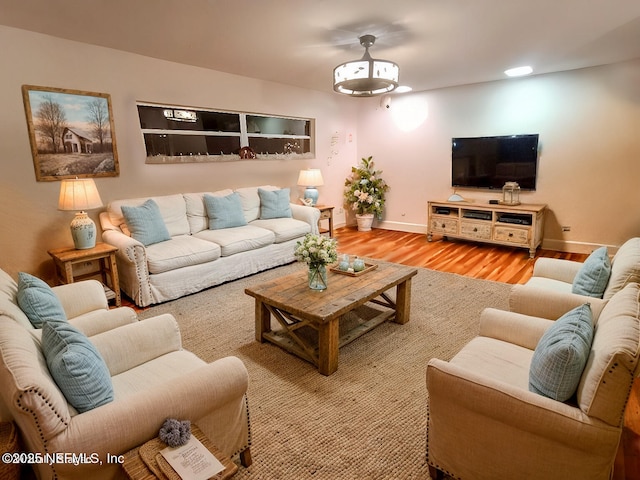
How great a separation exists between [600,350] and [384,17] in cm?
275

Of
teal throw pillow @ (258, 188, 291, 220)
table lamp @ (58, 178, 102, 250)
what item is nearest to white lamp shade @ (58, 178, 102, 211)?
table lamp @ (58, 178, 102, 250)

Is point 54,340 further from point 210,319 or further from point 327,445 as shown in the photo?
point 210,319

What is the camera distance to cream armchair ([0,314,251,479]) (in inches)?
43.9

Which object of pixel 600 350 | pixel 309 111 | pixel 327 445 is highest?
pixel 309 111

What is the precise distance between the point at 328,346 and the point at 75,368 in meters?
1.44

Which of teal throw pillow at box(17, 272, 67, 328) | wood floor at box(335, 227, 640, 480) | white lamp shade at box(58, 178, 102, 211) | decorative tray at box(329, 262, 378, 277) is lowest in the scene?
Answer: wood floor at box(335, 227, 640, 480)

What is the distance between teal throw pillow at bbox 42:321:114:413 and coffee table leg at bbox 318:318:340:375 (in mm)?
1271

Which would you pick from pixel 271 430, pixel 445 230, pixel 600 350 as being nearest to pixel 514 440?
pixel 600 350

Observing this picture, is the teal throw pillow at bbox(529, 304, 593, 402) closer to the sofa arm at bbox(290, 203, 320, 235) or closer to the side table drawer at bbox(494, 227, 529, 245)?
the sofa arm at bbox(290, 203, 320, 235)

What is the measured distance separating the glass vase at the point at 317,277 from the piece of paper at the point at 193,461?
1.56m

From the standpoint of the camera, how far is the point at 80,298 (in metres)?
2.33

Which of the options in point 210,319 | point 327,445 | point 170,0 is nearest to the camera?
point 327,445

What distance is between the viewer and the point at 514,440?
1351 mm

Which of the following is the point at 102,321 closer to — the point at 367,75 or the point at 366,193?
the point at 367,75
